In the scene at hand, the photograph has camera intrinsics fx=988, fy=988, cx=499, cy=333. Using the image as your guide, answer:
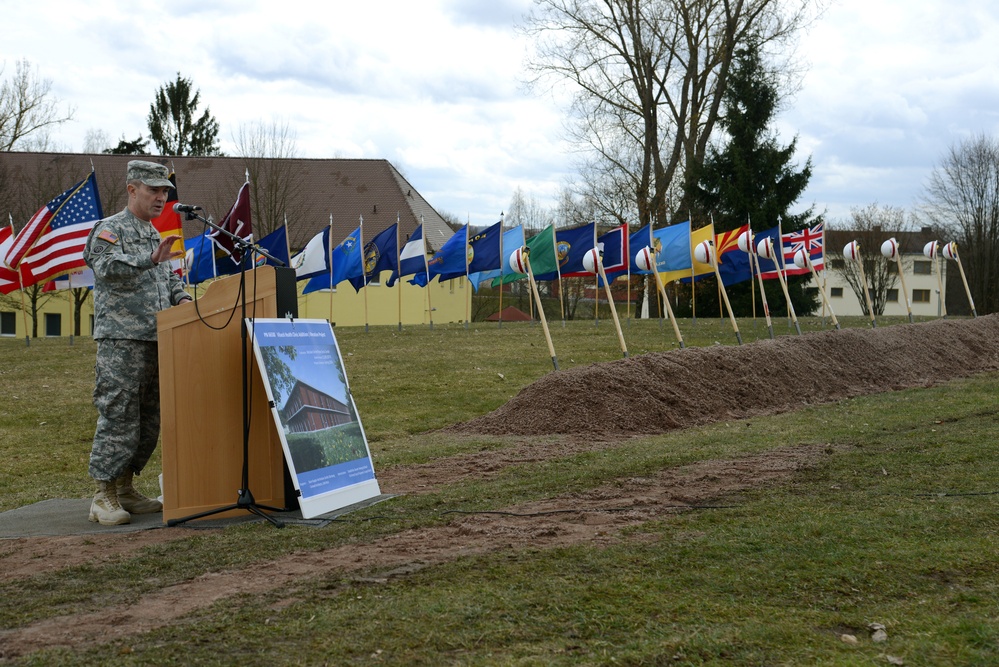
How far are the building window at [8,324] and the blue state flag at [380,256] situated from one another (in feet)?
103

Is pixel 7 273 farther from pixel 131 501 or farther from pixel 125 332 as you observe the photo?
pixel 125 332

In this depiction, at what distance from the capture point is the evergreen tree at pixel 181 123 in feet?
228

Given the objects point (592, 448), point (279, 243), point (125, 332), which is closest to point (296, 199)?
point (279, 243)

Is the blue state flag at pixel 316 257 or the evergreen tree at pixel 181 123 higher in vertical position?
the evergreen tree at pixel 181 123

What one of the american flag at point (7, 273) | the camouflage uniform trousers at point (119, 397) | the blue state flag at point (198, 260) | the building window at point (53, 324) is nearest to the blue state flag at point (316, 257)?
the blue state flag at point (198, 260)

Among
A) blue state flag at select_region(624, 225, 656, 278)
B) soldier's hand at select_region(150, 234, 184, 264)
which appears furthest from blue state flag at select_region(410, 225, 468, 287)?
soldier's hand at select_region(150, 234, 184, 264)

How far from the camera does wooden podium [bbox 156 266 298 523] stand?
242 inches

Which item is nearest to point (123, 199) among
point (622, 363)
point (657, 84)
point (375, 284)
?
point (375, 284)

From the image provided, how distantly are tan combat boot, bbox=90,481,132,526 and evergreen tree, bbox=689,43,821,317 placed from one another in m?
40.0

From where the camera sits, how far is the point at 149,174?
6492 mm

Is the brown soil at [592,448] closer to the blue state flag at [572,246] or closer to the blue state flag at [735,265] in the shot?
the blue state flag at [572,246]

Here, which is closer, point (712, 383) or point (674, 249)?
point (712, 383)

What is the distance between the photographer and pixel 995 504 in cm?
591

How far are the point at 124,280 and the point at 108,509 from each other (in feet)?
4.93
